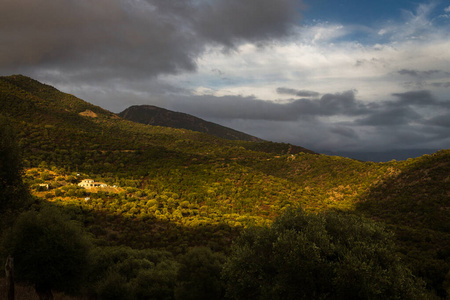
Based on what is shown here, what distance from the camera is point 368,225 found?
17.6m

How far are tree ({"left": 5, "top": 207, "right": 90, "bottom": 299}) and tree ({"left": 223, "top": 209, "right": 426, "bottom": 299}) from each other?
38.3 feet

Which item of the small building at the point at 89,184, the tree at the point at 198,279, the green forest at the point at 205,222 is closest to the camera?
the green forest at the point at 205,222

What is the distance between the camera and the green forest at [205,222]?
51.4 feet

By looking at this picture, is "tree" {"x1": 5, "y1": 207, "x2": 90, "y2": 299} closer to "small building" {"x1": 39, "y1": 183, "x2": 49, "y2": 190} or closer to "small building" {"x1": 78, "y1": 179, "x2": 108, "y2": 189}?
"small building" {"x1": 39, "y1": 183, "x2": 49, "y2": 190}

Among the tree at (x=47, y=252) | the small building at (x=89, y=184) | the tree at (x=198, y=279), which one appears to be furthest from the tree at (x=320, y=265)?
the small building at (x=89, y=184)

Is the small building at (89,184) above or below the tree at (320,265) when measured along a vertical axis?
below

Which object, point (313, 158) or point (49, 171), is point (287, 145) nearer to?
point (313, 158)

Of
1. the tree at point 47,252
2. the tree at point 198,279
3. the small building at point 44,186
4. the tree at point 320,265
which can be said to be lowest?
the small building at point 44,186

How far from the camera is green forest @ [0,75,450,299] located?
1566 centimetres

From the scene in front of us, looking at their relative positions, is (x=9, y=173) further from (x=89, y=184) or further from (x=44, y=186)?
(x=89, y=184)

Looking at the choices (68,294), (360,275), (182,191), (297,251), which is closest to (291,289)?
(297,251)

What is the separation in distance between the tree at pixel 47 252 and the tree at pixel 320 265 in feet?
38.3

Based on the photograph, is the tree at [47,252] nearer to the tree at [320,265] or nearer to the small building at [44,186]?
the tree at [320,265]

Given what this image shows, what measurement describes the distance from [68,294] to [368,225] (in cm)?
2350
